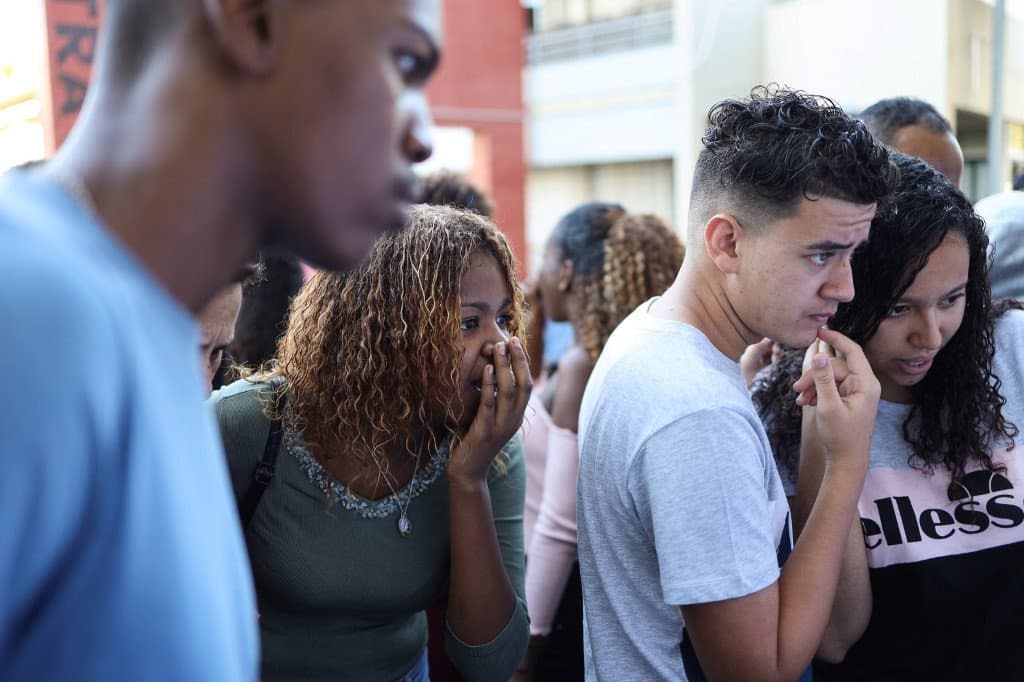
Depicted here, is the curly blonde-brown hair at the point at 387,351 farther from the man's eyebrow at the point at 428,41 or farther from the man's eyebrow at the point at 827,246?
the man's eyebrow at the point at 428,41

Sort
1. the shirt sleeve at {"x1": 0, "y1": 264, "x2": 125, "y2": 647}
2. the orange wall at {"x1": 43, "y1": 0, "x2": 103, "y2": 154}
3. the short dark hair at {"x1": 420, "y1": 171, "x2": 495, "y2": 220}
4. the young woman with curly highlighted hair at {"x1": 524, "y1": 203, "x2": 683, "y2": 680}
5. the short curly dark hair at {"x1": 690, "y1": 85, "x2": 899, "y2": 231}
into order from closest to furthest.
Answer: the shirt sleeve at {"x1": 0, "y1": 264, "x2": 125, "y2": 647} < the short curly dark hair at {"x1": 690, "y1": 85, "x2": 899, "y2": 231} < the young woman with curly highlighted hair at {"x1": 524, "y1": 203, "x2": 683, "y2": 680} < the short dark hair at {"x1": 420, "y1": 171, "x2": 495, "y2": 220} < the orange wall at {"x1": 43, "y1": 0, "x2": 103, "y2": 154}

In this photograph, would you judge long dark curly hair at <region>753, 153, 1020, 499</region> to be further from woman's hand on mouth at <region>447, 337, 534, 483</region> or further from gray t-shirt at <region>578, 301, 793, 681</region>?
woman's hand on mouth at <region>447, 337, 534, 483</region>

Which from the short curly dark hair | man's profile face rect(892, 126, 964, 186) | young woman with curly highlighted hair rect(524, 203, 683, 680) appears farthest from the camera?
man's profile face rect(892, 126, 964, 186)

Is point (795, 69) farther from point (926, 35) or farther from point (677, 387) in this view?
point (677, 387)

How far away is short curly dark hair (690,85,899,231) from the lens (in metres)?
1.42

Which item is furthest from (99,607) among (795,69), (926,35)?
(795,69)

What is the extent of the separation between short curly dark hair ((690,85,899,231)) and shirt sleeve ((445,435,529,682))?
0.72 meters

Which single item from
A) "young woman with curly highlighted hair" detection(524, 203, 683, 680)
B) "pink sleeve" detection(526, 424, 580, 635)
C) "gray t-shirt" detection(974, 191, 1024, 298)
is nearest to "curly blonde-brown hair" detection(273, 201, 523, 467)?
"young woman with curly highlighted hair" detection(524, 203, 683, 680)

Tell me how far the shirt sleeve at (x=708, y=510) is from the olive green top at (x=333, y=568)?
62cm

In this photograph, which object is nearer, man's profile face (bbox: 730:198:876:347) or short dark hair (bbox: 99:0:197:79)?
short dark hair (bbox: 99:0:197:79)

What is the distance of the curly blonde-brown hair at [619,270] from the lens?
3.02 metres

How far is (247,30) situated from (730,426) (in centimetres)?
94

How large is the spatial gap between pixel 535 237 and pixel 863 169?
13502 mm

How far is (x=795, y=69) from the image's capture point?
1069cm
